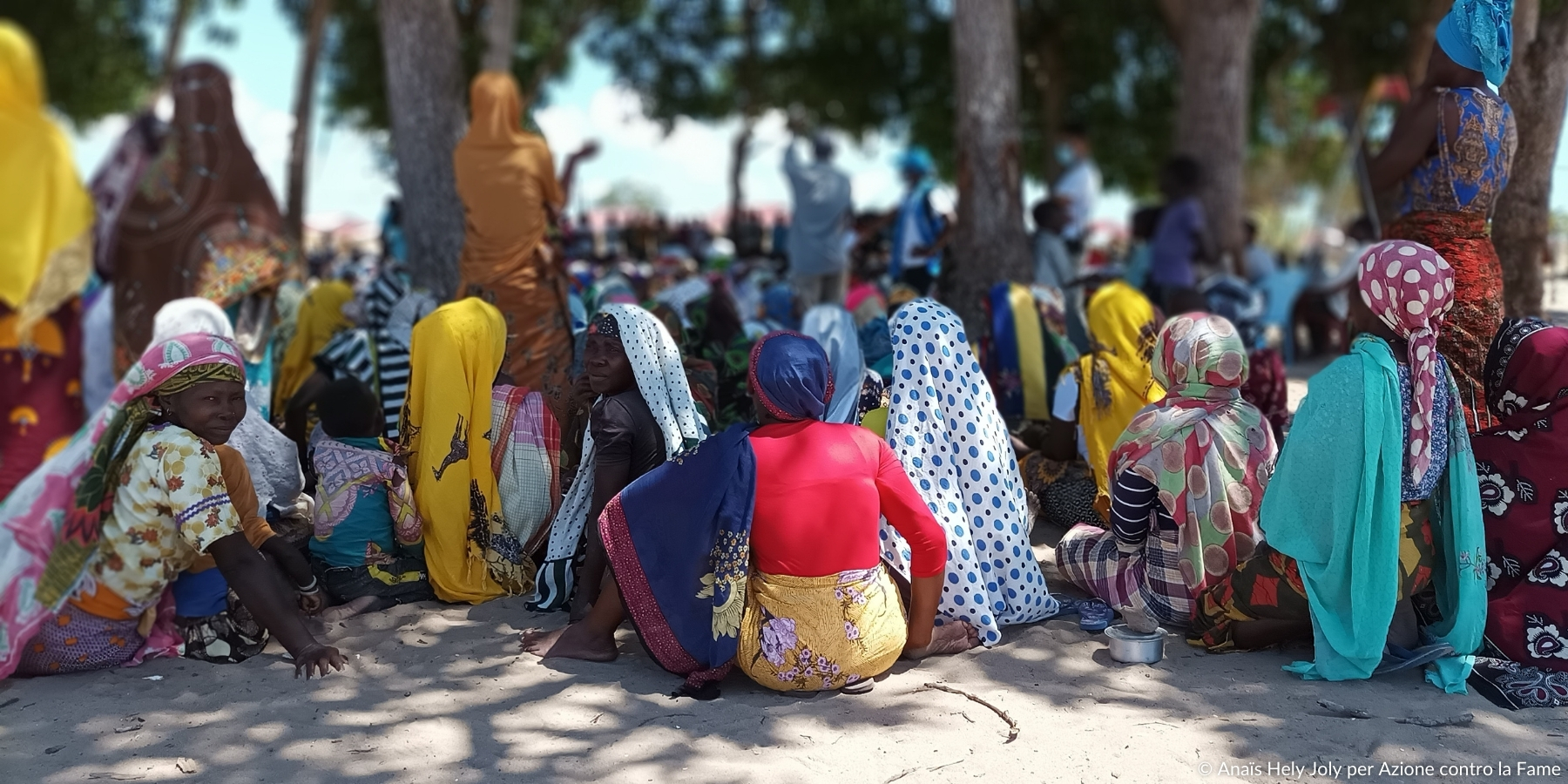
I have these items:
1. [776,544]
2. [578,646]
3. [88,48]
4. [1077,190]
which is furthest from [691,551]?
[88,48]

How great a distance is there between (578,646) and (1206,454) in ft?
6.81

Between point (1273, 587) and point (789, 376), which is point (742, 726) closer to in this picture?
point (789, 376)

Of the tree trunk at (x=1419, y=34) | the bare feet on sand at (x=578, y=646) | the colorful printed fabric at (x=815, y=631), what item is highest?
the tree trunk at (x=1419, y=34)

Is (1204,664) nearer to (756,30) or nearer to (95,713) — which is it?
(95,713)

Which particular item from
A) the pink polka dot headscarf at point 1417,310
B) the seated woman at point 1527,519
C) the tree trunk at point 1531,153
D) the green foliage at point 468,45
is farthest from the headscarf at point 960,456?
the green foliage at point 468,45

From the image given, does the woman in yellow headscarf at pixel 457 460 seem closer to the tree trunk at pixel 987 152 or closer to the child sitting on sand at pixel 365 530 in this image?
the child sitting on sand at pixel 365 530

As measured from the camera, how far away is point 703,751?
322 cm

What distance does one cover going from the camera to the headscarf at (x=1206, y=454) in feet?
12.8

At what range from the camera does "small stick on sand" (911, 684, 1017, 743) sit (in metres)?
3.31

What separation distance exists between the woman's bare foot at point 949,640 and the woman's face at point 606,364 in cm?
134

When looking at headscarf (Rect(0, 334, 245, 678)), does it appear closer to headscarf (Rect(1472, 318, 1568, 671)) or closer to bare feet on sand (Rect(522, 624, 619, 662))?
bare feet on sand (Rect(522, 624, 619, 662))

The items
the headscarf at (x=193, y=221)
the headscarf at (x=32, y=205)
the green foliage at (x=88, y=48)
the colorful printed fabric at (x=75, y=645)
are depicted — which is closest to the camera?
the colorful printed fabric at (x=75, y=645)

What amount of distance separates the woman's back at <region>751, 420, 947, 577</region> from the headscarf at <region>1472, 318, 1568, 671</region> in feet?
5.37

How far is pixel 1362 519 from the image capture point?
346 cm
